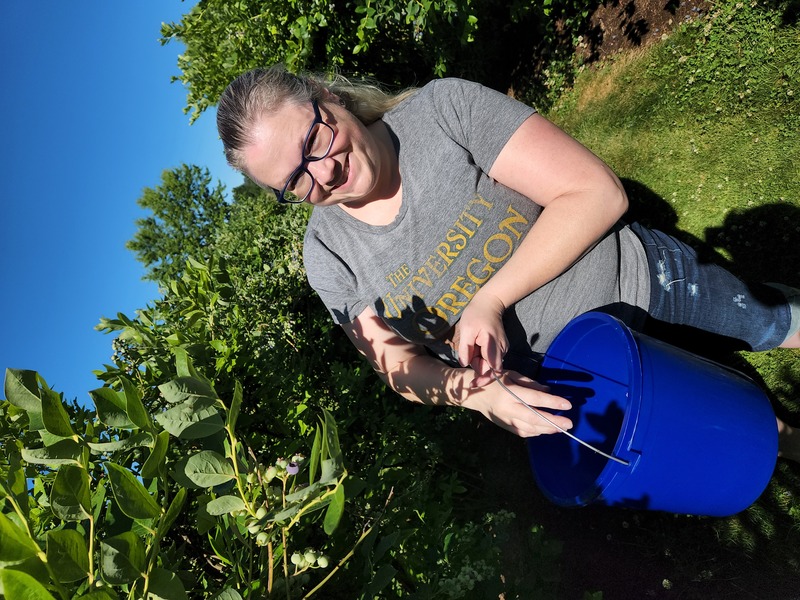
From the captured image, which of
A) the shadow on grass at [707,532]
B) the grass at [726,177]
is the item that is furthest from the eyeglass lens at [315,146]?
Answer: the grass at [726,177]

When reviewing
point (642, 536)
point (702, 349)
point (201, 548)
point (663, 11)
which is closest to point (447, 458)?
point (642, 536)

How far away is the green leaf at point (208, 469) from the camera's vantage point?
898 mm

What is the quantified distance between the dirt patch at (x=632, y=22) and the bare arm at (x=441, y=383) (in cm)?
313

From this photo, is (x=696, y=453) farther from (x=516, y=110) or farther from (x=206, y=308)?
(x=206, y=308)

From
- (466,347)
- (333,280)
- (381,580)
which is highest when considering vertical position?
(333,280)

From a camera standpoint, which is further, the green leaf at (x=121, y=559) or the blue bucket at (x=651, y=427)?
the blue bucket at (x=651, y=427)

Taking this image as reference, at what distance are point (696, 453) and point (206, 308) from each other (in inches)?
76.1

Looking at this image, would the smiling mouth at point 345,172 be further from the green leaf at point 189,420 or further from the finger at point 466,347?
the green leaf at point 189,420

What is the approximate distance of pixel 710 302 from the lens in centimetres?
194

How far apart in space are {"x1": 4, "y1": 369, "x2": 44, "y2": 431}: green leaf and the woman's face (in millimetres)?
1072

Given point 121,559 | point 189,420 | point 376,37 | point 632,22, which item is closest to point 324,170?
point 189,420

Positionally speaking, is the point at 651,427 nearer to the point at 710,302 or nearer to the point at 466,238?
the point at 710,302

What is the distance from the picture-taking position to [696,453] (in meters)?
1.61

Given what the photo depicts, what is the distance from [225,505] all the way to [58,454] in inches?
11.0
